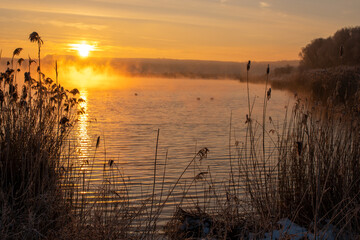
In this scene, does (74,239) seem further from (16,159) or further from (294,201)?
(294,201)

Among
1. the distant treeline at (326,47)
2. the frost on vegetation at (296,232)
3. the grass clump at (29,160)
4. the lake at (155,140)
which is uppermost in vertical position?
the distant treeline at (326,47)

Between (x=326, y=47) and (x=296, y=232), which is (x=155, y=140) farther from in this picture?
(x=326, y=47)

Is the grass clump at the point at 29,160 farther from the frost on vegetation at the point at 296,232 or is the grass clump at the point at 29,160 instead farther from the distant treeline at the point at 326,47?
the distant treeline at the point at 326,47


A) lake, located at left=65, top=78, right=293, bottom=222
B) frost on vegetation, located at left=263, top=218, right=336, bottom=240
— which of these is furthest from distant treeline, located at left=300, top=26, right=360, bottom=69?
frost on vegetation, located at left=263, top=218, right=336, bottom=240

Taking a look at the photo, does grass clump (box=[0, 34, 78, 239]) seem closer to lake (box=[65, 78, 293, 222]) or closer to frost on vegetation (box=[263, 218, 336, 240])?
lake (box=[65, 78, 293, 222])

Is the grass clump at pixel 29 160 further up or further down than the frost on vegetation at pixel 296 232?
further up

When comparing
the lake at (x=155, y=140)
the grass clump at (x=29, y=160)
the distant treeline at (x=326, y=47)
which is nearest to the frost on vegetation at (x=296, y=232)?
the lake at (x=155, y=140)

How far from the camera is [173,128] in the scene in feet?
38.5

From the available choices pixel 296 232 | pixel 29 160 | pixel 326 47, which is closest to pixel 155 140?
pixel 29 160

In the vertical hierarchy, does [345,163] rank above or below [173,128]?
above

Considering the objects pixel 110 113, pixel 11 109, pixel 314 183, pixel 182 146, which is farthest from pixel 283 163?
pixel 110 113

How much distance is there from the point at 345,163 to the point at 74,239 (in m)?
2.53

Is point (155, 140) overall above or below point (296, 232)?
below

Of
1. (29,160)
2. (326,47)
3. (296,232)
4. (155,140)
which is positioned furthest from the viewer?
(326,47)
